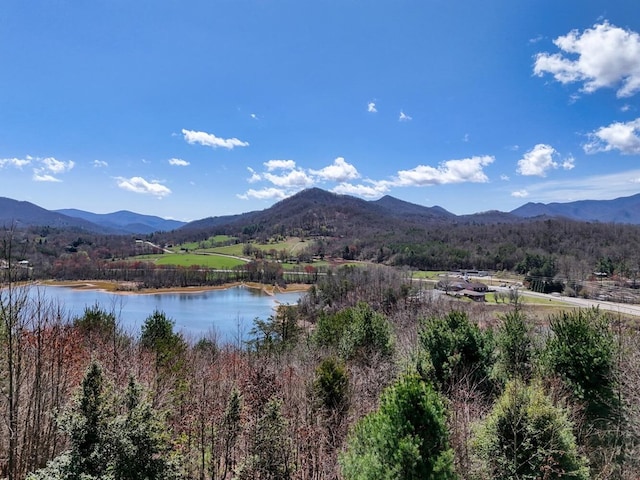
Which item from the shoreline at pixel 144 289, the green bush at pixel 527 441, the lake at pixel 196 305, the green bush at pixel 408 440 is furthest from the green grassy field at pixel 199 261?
the green bush at pixel 408 440

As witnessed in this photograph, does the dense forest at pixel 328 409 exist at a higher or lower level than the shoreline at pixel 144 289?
higher

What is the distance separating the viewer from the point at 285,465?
275 inches

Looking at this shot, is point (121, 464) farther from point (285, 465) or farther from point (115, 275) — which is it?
point (115, 275)

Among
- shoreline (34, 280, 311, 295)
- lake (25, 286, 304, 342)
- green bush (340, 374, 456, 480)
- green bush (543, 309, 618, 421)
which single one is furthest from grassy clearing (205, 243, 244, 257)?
green bush (340, 374, 456, 480)

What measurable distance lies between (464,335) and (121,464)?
9.74 meters

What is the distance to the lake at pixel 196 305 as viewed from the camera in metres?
41.7

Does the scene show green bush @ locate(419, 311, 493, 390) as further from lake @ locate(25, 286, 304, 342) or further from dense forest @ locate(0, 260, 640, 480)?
lake @ locate(25, 286, 304, 342)

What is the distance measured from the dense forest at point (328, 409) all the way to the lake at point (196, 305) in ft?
88.4

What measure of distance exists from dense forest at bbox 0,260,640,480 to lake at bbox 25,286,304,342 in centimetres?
2694

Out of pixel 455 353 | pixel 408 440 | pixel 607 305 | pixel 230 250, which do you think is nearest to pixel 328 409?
pixel 455 353

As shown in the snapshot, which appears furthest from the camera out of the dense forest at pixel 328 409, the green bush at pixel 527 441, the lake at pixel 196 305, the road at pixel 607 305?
the lake at pixel 196 305

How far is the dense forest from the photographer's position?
462 cm

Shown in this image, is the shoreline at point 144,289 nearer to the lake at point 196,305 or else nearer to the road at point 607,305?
the lake at point 196,305

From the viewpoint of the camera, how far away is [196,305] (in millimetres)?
56250
